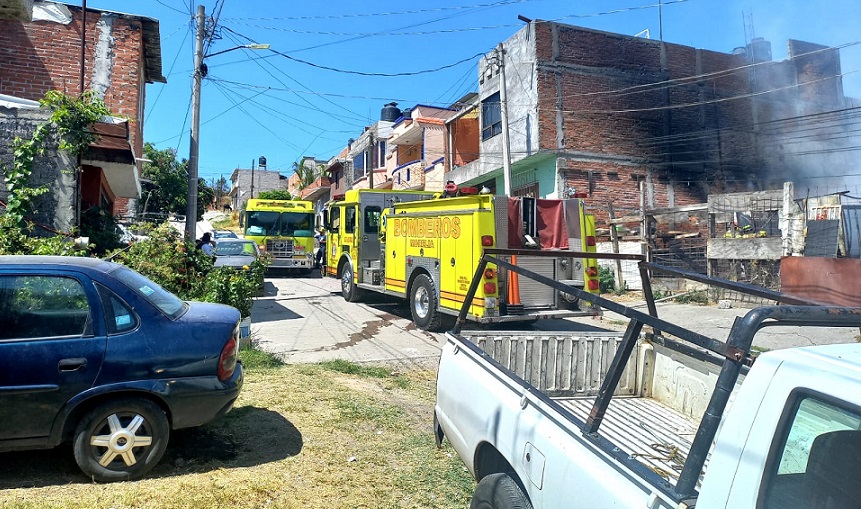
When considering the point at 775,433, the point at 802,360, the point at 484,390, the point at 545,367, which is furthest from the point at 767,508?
the point at 545,367

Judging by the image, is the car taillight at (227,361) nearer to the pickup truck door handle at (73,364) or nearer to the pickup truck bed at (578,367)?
the pickup truck door handle at (73,364)

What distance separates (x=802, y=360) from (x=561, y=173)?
19.5 meters

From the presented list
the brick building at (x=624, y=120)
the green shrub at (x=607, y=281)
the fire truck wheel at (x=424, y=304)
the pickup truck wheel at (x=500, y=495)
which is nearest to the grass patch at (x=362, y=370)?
the fire truck wheel at (x=424, y=304)

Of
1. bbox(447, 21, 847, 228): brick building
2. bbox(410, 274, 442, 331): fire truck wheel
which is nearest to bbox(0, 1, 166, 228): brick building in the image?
bbox(410, 274, 442, 331): fire truck wheel

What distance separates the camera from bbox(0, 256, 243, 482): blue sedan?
3.68m

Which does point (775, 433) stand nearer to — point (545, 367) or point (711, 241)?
point (545, 367)

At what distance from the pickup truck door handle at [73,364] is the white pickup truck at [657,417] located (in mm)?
2450

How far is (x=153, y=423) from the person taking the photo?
12.8 feet

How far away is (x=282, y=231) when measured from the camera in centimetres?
2148

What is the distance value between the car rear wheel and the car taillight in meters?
0.47

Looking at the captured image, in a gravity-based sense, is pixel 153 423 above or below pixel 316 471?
above

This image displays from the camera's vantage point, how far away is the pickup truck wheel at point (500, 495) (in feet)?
8.39

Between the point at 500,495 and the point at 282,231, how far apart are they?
1992cm

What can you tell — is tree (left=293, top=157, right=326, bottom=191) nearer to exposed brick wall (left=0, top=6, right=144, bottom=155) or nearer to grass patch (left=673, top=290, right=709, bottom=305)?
exposed brick wall (left=0, top=6, right=144, bottom=155)
